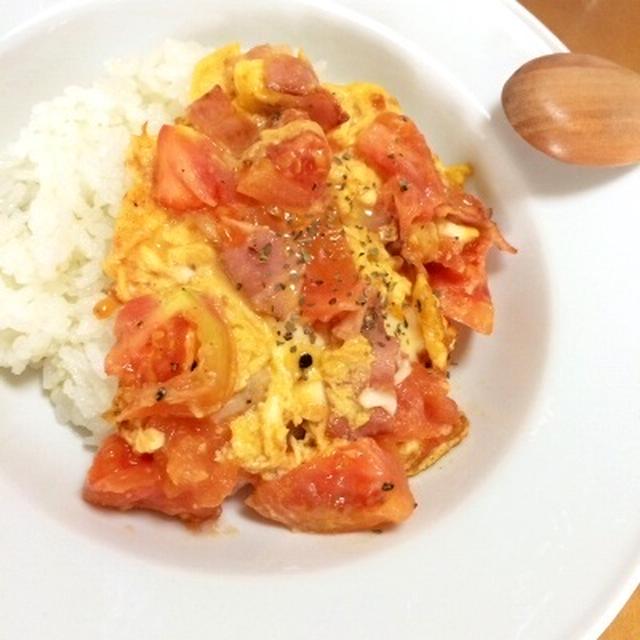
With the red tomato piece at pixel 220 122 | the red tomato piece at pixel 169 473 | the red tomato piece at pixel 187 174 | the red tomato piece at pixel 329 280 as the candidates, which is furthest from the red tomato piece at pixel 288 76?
the red tomato piece at pixel 169 473

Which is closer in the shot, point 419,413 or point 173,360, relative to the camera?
point 173,360

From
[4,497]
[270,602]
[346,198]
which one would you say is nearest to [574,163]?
[346,198]

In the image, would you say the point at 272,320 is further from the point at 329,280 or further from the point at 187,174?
the point at 187,174

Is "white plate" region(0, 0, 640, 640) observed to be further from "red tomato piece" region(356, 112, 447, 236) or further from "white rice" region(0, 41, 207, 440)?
"red tomato piece" region(356, 112, 447, 236)

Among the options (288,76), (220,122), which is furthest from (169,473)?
(288,76)

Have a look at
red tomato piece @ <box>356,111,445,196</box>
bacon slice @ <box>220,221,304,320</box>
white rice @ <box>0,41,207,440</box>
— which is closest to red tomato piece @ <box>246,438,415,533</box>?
bacon slice @ <box>220,221,304,320</box>

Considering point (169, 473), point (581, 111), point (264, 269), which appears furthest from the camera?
point (581, 111)

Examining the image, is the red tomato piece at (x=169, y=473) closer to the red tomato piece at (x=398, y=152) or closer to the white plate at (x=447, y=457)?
the white plate at (x=447, y=457)
